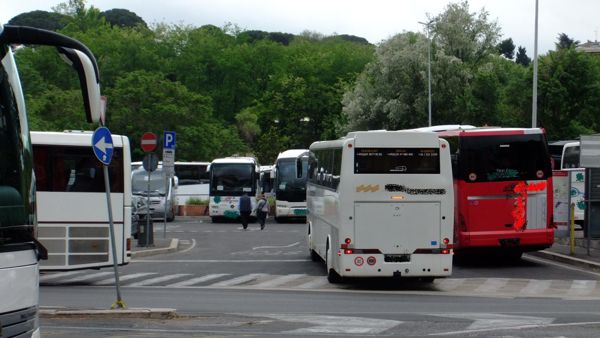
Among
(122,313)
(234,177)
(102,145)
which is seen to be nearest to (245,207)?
(234,177)

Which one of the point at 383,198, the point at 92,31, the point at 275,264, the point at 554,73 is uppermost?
the point at 92,31

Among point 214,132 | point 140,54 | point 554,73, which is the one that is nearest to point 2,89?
point 554,73

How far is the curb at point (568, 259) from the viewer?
1015 inches

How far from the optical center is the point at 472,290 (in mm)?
21328

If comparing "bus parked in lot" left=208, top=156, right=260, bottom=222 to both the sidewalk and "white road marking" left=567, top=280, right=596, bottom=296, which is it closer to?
the sidewalk

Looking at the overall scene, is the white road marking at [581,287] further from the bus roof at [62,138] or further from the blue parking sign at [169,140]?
the blue parking sign at [169,140]

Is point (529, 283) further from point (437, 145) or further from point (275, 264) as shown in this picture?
point (275, 264)

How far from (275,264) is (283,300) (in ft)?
28.6

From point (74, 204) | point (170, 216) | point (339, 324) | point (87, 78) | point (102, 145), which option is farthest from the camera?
Result: point (170, 216)

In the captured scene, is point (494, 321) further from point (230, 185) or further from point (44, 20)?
point (44, 20)

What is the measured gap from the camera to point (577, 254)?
28.5 metres

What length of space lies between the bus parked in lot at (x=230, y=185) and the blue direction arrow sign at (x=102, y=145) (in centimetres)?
3519

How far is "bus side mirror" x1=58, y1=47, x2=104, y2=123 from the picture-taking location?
23.4ft

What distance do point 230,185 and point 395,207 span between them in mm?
32154
